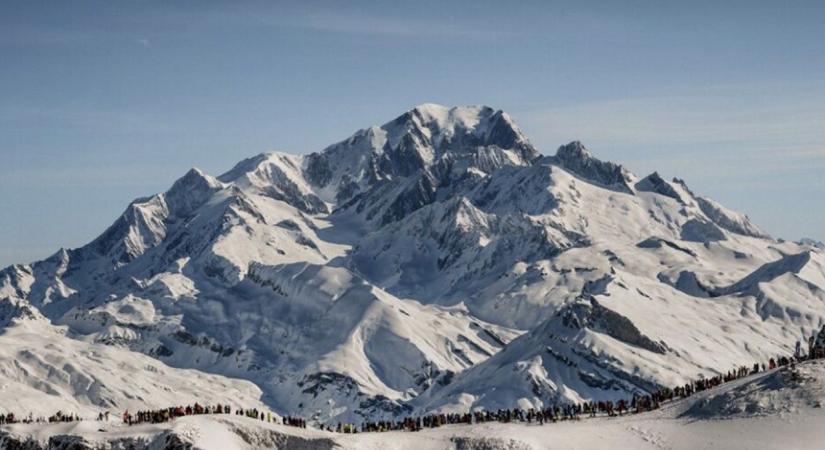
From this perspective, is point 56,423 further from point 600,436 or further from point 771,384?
point 771,384

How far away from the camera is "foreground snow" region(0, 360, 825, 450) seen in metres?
140

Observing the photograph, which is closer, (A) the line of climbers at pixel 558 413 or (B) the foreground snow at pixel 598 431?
(B) the foreground snow at pixel 598 431

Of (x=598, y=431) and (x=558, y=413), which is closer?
(x=598, y=431)

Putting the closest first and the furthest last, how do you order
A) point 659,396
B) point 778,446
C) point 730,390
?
point 778,446 < point 730,390 < point 659,396

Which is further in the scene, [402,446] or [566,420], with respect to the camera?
[566,420]

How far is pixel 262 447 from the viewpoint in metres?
145

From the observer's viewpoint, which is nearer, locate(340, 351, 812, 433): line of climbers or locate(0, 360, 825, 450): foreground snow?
locate(0, 360, 825, 450): foreground snow

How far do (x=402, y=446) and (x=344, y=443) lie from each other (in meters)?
6.70

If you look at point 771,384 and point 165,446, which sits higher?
point 771,384

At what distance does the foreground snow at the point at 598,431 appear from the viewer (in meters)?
140

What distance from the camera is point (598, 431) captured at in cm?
14750

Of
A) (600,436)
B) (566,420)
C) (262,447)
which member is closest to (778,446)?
(600,436)

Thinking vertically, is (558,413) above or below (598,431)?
below

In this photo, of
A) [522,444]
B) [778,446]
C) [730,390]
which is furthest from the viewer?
[730,390]
